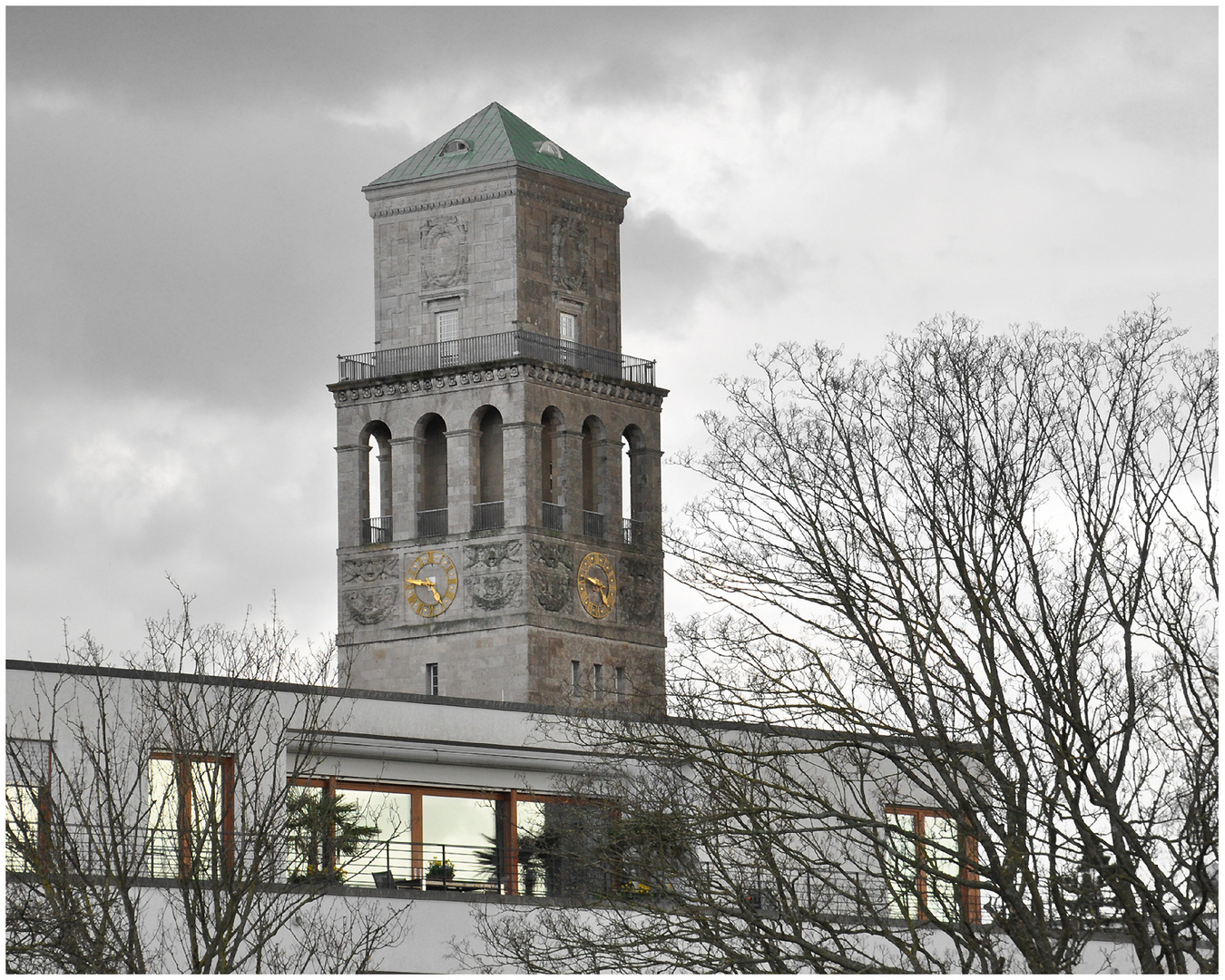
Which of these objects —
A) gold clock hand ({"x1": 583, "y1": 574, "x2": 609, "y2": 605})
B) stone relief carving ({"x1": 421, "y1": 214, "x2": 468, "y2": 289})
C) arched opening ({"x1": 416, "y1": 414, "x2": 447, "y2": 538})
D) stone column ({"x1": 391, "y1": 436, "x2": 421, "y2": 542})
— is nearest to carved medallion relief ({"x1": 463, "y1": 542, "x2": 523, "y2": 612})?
arched opening ({"x1": 416, "y1": 414, "x2": 447, "y2": 538})

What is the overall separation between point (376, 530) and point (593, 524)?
7563mm

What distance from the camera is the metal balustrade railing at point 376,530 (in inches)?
4031

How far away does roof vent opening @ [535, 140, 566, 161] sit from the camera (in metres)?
102

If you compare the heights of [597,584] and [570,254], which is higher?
[570,254]

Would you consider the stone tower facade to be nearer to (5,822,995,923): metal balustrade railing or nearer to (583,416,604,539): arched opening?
(583,416,604,539): arched opening

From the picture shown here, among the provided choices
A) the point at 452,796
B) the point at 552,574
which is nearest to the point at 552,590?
the point at 552,574

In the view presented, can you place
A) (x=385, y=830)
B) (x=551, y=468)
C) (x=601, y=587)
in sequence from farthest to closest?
1. (x=551, y=468)
2. (x=601, y=587)
3. (x=385, y=830)

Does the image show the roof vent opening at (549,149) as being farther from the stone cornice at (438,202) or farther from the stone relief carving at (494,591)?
the stone relief carving at (494,591)

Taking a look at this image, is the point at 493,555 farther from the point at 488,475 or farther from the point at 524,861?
the point at 524,861

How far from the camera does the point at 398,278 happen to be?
337 ft

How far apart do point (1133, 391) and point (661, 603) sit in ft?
210

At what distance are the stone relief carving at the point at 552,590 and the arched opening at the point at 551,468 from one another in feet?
6.28

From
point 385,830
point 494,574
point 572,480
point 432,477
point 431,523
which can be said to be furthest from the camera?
point 432,477

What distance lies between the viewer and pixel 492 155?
332 feet
